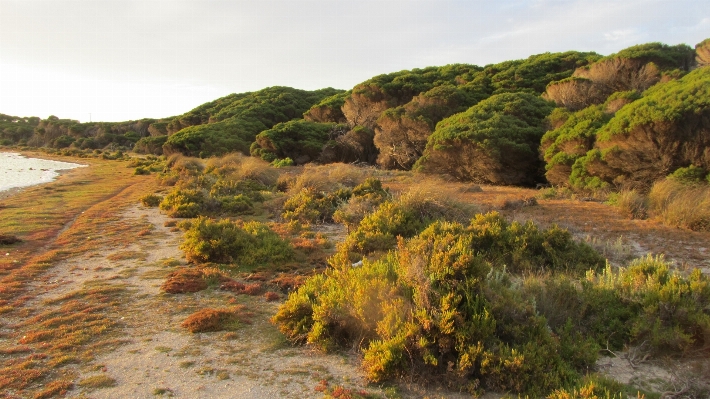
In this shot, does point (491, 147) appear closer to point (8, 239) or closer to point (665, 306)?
point (665, 306)

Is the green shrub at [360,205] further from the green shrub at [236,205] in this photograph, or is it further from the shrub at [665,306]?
the shrub at [665,306]

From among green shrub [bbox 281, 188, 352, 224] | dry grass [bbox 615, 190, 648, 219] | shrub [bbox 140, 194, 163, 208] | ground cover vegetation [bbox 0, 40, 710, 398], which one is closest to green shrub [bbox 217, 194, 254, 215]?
ground cover vegetation [bbox 0, 40, 710, 398]

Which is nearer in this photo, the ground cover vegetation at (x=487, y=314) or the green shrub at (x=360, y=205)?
the ground cover vegetation at (x=487, y=314)

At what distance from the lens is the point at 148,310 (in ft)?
19.5

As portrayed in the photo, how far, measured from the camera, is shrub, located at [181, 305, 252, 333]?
5.31 m

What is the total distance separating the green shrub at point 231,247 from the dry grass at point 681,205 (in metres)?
7.54

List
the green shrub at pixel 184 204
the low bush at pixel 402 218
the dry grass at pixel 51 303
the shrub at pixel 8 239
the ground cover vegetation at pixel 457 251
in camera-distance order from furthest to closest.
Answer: the green shrub at pixel 184 204 → the shrub at pixel 8 239 → the low bush at pixel 402 218 → the dry grass at pixel 51 303 → the ground cover vegetation at pixel 457 251

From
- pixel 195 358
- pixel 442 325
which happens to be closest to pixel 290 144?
pixel 195 358

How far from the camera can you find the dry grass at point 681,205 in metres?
8.48

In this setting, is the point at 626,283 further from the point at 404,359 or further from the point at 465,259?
the point at 404,359

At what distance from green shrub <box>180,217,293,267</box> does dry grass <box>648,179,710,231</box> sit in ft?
24.7

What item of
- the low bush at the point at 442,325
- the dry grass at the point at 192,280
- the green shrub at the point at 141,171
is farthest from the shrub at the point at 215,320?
the green shrub at the point at 141,171

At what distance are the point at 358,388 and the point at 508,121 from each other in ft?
54.3

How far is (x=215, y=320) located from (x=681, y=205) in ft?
29.0
